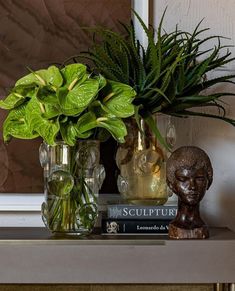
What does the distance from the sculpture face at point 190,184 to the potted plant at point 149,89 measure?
73 millimetres

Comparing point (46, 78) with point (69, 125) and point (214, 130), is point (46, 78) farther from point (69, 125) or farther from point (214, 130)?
point (214, 130)

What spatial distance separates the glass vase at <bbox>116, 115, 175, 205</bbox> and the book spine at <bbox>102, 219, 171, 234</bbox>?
5 cm

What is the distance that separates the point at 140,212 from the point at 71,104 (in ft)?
0.67

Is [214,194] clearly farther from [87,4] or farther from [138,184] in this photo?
[87,4]

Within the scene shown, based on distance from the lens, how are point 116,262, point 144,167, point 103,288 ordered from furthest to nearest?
point 103,288
point 144,167
point 116,262

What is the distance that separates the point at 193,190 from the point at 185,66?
207mm

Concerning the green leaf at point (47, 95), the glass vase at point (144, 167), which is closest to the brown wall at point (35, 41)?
the glass vase at point (144, 167)

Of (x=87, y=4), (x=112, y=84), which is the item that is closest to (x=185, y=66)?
(x=112, y=84)


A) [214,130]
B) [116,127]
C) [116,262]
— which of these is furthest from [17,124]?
[214,130]

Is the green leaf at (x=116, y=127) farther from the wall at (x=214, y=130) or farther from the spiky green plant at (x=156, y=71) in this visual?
the wall at (x=214, y=130)

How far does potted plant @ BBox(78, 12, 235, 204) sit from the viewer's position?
37.1 inches

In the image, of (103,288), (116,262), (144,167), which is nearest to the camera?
(116,262)

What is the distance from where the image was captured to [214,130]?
111 centimetres

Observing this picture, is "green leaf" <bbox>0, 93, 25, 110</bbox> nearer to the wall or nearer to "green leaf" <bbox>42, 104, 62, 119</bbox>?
"green leaf" <bbox>42, 104, 62, 119</bbox>
